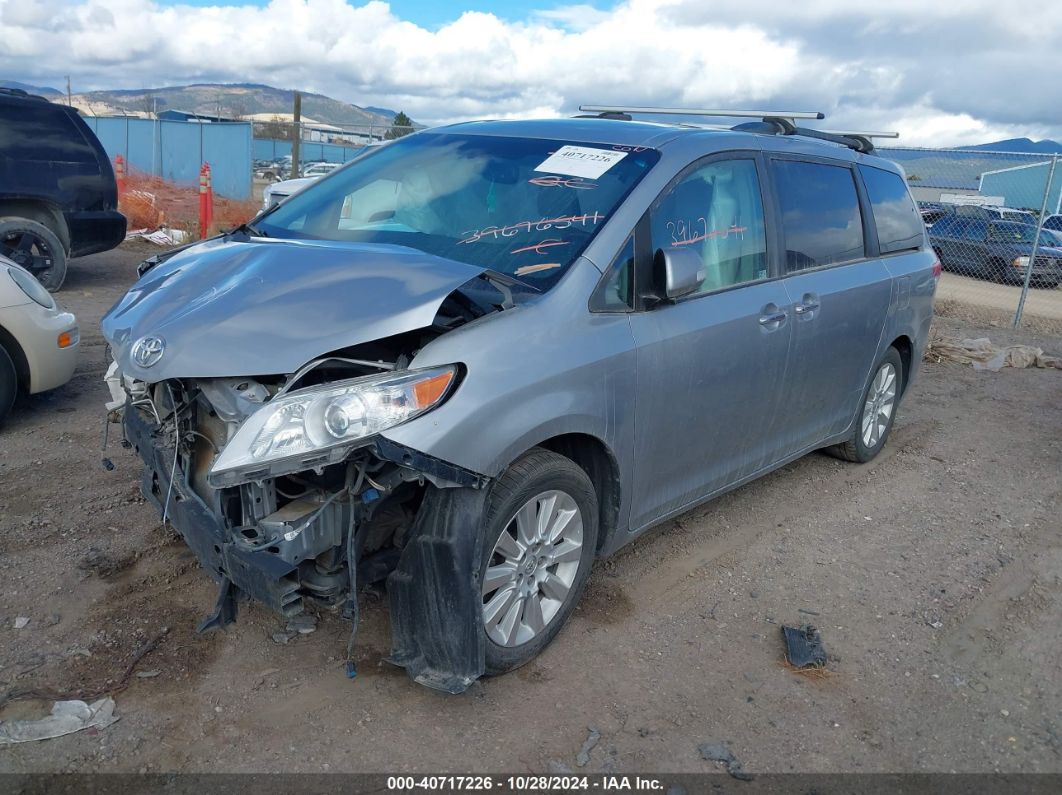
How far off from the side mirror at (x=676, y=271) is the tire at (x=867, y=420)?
2.41m

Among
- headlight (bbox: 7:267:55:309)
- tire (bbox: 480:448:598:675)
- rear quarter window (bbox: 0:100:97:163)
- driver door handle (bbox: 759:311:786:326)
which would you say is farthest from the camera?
rear quarter window (bbox: 0:100:97:163)


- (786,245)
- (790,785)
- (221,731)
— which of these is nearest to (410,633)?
(221,731)

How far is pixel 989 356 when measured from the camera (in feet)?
31.2

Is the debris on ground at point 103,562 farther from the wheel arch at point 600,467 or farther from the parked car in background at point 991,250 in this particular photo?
the parked car in background at point 991,250

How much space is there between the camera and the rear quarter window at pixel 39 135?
8984 millimetres

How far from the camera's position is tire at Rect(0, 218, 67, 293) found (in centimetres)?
916

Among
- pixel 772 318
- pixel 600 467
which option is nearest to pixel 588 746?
pixel 600 467

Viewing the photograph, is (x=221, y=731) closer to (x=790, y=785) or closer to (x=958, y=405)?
(x=790, y=785)

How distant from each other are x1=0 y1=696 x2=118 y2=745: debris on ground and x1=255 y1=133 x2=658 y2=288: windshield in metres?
2.02

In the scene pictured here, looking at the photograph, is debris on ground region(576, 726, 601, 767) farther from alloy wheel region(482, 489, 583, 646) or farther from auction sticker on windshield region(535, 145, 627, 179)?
auction sticker on windshield region(535, 145, 627, 179)

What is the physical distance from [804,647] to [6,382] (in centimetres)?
461

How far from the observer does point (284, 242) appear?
11.8 feet

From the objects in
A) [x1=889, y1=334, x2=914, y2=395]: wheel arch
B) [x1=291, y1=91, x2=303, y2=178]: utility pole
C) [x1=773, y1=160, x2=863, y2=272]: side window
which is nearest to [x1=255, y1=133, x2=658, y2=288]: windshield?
[x1=773, y1=160, x2=863, y2=272]: side window

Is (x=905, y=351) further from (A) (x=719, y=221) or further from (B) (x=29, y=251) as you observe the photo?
(B) (x=29, y=251)
